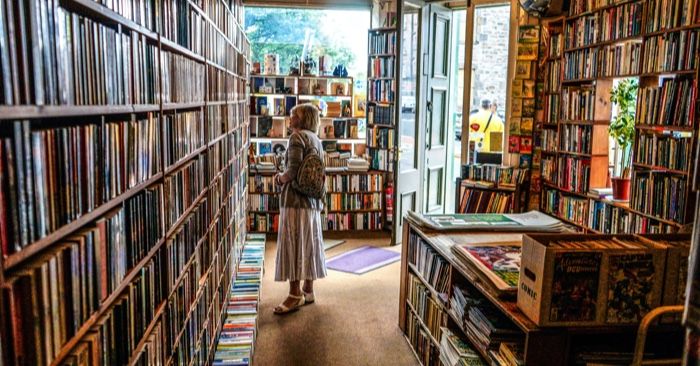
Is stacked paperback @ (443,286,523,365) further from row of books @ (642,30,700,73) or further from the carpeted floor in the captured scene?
row of books @ (642,30,700,73)

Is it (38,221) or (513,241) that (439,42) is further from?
(38,221)

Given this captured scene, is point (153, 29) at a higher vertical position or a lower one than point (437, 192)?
higher

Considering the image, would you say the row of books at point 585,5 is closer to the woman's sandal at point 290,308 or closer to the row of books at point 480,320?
the row of books at point 480,320

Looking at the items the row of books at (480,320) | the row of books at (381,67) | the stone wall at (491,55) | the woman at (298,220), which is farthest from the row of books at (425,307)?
the stone wall at (491,55)

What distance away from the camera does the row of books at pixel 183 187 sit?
1.95 metres

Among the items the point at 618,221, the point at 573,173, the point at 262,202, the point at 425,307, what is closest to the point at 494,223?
the point at 425,307

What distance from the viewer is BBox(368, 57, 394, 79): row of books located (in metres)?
6.21

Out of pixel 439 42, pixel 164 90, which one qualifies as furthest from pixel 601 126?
pixel 164 90

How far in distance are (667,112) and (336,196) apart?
3.75 m

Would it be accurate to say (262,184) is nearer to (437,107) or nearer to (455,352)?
(437,107)

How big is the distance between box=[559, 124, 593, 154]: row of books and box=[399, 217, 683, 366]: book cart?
2.06 metres

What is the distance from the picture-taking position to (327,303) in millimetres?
4160

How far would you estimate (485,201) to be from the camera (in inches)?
207

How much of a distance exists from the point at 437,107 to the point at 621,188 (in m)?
2.68
